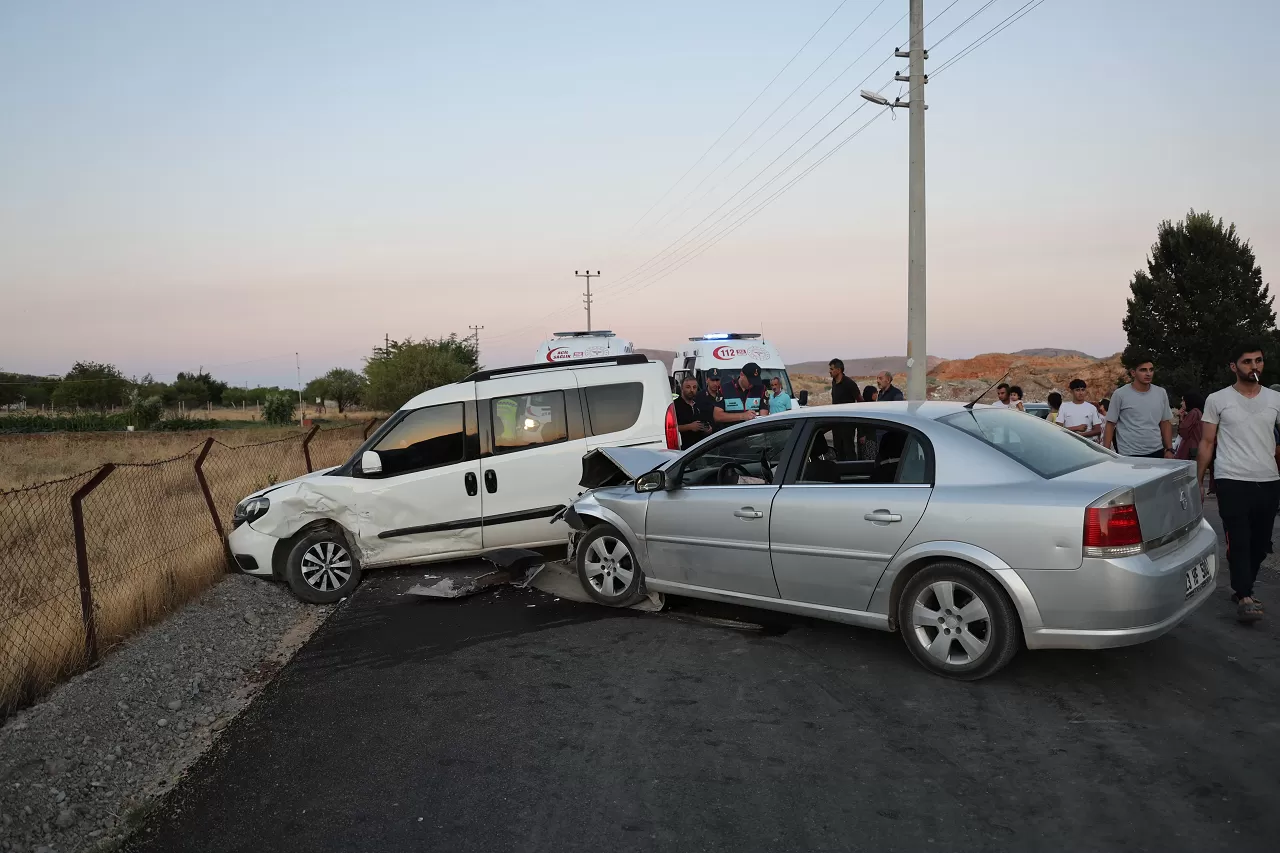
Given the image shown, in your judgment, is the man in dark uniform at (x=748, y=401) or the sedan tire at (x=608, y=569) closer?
the sedan tire at (x=608, y=569)

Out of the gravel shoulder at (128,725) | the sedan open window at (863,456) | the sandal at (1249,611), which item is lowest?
the gravel shoulder at (128,725)

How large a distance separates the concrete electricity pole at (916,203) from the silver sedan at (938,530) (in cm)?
991

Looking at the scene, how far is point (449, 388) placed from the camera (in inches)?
351

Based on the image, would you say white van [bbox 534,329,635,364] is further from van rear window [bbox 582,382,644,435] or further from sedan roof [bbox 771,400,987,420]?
sedan roof [bbox 771,400,987,420]

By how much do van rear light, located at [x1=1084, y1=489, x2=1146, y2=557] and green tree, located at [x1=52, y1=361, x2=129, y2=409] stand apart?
10183 centimetres

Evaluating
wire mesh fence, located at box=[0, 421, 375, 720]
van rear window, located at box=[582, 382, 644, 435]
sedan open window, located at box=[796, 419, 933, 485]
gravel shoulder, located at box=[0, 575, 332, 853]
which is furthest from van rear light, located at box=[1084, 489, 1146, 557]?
wire mesh fence, located at box=[0, 421, 375, 720]

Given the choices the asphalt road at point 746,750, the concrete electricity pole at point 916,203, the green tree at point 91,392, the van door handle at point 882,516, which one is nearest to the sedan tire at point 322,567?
the asphalt road at point 746,750

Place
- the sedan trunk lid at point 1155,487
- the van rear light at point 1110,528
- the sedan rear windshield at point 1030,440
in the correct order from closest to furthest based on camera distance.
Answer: the van rear light at point 1110,528 → the sedan trunk lid at point 1155,487 → the sedan rear windshield at point 1030,440

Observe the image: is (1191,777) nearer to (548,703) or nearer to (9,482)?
(548,703)

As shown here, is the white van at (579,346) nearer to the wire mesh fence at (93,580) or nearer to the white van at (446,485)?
the wire mesh fence at (93,580)

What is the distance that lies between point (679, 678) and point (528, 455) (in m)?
3.75

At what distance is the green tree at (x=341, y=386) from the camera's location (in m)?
112

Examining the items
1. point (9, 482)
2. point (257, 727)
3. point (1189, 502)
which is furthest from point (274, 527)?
point (9, 482)

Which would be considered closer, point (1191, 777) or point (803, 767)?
point (1191, 777)
